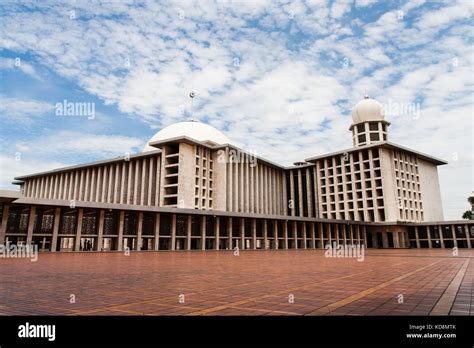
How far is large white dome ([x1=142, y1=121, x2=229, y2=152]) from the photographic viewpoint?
212 feet

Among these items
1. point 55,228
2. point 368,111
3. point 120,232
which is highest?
point 368,111

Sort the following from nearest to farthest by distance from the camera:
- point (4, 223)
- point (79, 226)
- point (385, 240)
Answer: point (4, 223) → point (79, 226) → point (385, 240)

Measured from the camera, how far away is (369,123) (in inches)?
2643

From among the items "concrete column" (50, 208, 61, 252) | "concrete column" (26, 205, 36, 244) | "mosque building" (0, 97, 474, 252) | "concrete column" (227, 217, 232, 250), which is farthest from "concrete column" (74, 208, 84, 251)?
"concrete column" (227, 217, 232, 250)

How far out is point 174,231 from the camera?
1329 inches

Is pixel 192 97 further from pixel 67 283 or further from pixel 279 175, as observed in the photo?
pixel 67 283

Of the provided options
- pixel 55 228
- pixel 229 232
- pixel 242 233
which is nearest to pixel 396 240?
pixel 242 233

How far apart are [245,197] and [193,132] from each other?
16021 mm

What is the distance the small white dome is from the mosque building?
0.20 metres

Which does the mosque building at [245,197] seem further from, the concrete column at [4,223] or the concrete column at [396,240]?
the concrete column at [4,223]

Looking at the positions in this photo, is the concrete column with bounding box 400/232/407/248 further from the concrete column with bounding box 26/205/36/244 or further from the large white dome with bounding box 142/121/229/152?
the concrete column with bounding box 26/205/36/244

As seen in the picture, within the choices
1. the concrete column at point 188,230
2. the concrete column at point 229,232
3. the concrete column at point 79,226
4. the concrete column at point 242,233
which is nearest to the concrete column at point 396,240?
the concrete column at point 242,233

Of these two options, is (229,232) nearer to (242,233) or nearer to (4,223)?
(242,233)

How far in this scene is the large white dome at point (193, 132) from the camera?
6463 cm
